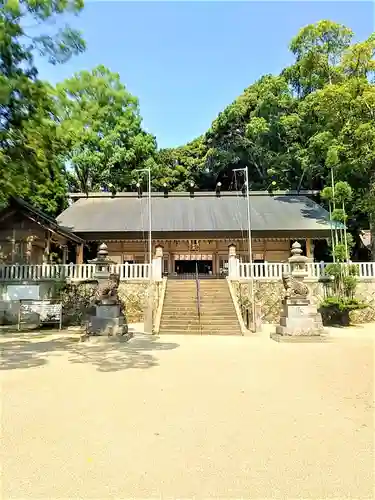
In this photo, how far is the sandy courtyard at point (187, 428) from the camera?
2695 millimetres

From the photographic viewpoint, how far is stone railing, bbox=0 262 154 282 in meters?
15.0

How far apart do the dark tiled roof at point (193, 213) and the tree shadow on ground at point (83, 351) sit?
30.0ft

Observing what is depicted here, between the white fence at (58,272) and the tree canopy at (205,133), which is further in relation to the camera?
the white fence at (58,272)

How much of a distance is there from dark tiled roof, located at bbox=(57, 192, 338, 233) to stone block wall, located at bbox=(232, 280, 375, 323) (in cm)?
423

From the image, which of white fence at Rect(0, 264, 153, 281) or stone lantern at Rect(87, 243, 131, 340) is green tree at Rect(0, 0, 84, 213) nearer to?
stone lantern at Rect(87, 243, 131, 340)

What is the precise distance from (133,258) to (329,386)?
1583 centimetres

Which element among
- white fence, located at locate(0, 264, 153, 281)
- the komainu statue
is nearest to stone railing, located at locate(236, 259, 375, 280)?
white fence, located at locate(0, 264, 153, 281)

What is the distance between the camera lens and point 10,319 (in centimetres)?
1424

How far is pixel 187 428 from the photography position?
378 cm

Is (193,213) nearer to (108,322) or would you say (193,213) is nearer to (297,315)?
(297,315)

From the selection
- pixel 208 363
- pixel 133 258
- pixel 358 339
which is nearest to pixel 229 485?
pixel 208 363

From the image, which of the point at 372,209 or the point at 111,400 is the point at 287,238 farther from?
the point at 111,400

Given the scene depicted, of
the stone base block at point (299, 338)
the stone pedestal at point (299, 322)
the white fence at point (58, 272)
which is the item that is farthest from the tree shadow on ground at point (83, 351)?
the white fence at point (58, 272)

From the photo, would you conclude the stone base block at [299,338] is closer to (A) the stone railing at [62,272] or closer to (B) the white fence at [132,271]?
(B) the white fence at [132,271]
